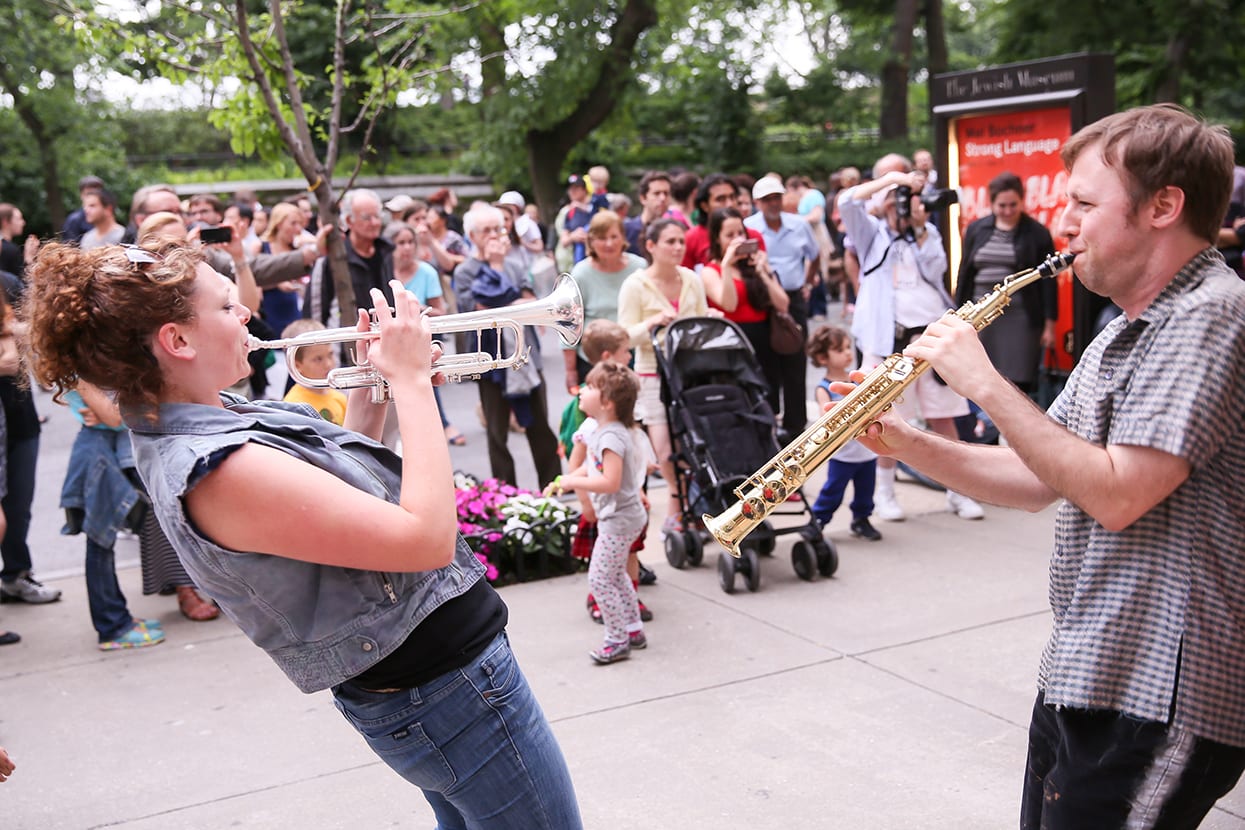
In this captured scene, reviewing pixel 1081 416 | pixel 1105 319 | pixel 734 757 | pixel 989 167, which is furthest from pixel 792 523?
pixel 1081 416

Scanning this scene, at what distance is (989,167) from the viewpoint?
9500mm

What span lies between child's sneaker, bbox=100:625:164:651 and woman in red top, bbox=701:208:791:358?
12.3 ft

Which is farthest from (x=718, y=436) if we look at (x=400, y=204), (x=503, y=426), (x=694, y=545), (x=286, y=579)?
(x=400, y=204)

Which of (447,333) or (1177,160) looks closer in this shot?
(1177,160)

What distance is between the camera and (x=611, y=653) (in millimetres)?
5312

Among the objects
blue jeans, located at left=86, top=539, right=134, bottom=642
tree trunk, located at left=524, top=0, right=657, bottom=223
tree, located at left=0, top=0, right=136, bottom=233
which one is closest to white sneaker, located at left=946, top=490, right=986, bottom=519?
blue jeans, located at left=86, top=539, right=134, bottom=642

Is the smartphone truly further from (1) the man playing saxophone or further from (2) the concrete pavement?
(1) the man playing saxophone

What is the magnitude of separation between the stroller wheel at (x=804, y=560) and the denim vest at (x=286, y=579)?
415cm

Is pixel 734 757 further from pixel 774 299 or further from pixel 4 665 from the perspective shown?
pixel 774 299

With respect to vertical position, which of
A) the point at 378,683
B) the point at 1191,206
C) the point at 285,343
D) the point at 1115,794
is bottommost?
the point at 1115,794

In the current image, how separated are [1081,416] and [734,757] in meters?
2.33

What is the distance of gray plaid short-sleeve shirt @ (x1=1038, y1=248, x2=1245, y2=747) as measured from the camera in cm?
215

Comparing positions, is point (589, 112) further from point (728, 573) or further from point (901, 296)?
point (728, 573)

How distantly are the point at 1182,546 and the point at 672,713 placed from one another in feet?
9.28
